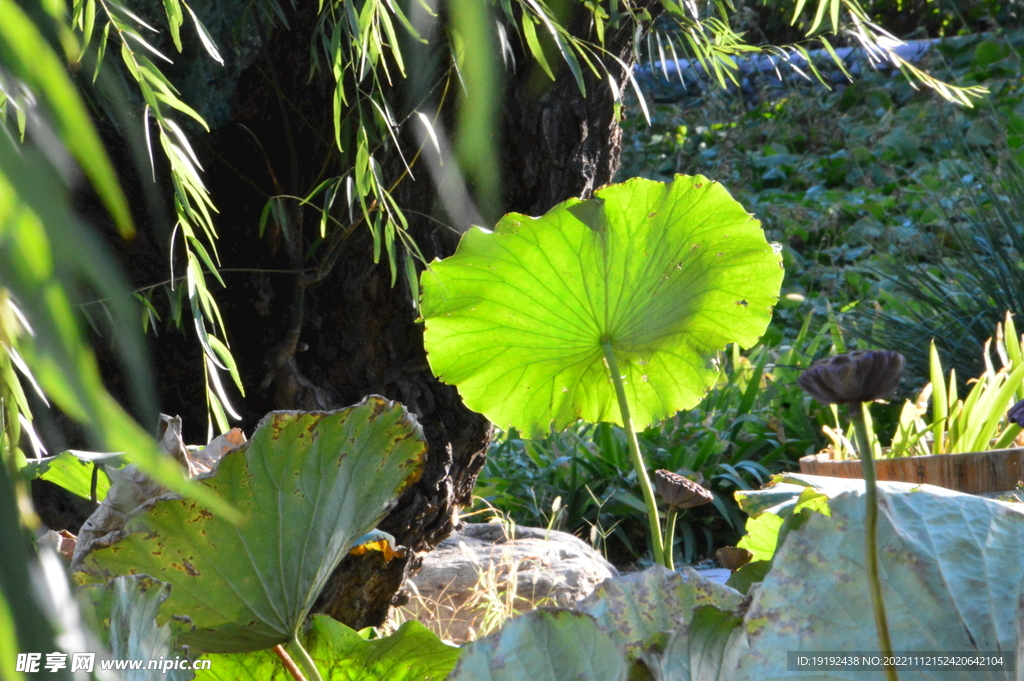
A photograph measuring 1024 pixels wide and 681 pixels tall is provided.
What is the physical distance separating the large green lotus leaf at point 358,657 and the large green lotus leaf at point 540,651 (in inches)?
8.1

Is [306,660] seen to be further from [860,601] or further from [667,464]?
[667,464]

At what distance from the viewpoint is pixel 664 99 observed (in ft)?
22.4

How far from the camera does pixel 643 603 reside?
1.55ft

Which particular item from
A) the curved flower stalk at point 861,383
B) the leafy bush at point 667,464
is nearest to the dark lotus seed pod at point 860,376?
the curved flower stalk at point 861,383

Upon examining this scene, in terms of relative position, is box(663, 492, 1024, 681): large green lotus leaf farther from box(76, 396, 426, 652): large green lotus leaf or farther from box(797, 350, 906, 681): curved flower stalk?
box(76, 396, 426, 652): large green lotus leaf

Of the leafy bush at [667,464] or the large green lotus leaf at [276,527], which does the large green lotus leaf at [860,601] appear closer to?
the large green lotus leaf at [276,527]

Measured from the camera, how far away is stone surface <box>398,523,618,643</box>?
202 cm

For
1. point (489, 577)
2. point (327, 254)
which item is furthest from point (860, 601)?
point (489, 577)

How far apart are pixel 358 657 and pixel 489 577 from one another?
1312 millimetres

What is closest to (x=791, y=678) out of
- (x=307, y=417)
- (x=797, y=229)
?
(x=307, y=417)

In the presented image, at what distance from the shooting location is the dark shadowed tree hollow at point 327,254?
5.05 feet

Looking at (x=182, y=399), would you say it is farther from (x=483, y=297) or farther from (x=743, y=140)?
(x=743, y=140)

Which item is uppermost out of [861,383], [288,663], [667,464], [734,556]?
[861,383]

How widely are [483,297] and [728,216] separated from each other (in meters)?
0.22
